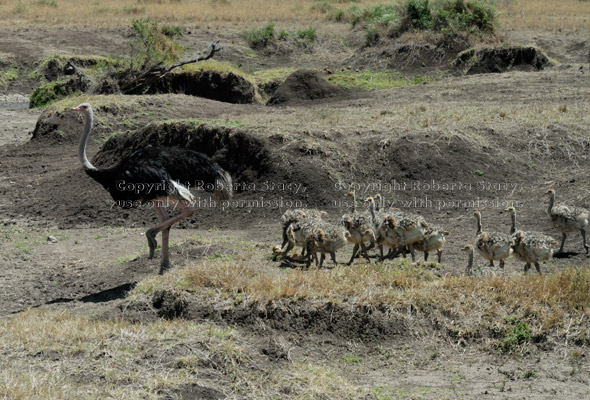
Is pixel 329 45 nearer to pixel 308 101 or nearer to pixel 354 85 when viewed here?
pixel 354 85

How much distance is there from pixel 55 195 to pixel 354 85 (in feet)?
41.0

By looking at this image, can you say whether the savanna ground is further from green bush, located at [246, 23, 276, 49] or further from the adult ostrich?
green bush, located at [246, 23, 276, 49]

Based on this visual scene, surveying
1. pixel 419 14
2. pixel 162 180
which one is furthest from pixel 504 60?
pixel 162 180

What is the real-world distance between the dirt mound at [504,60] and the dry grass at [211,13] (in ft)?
34.2

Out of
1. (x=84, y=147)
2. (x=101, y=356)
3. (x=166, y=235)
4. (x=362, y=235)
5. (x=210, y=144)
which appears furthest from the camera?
(x=210, y=144)

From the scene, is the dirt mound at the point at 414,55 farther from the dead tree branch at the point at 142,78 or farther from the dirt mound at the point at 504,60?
the dead tree branch at the point at 142,78

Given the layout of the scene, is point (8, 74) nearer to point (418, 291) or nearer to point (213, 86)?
point (213, 86)

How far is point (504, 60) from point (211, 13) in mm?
22894

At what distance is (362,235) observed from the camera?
455 inches

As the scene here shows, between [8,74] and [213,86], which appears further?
[8,74]

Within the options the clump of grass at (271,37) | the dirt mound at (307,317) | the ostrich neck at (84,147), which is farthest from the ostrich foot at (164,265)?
the clump of grass at (271,37)

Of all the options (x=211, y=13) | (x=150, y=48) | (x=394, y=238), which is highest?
(x=211, y=13)

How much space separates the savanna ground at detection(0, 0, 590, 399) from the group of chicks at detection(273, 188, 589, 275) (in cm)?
30

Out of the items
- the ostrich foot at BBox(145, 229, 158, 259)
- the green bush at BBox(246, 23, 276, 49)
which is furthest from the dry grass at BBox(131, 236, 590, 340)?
the green bush at BBox(246, 23, 276, 49)
